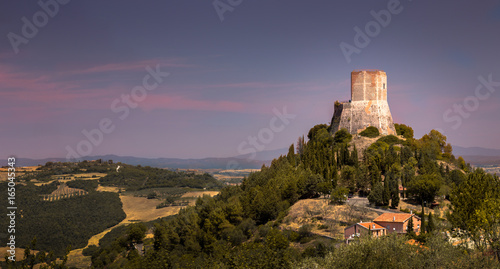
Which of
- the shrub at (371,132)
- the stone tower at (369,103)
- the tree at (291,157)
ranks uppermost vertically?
the stone tower at (369,103)

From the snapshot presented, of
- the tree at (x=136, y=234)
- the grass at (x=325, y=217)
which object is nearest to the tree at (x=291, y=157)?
the grass at (x=325, y=217)

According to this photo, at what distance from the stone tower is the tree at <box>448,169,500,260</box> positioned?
39.8 meters

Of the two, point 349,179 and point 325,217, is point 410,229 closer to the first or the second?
point 325,217

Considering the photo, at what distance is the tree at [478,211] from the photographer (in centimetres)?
2130

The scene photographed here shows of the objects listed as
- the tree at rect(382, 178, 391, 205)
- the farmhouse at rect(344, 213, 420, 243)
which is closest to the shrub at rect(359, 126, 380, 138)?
the tree at rect(382, 178, 391, 205)

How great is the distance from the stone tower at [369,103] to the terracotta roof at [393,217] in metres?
27.0

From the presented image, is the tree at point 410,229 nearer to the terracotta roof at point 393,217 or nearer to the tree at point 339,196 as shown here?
the terracotta roof at point 393,217

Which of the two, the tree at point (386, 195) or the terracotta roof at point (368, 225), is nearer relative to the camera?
the terracotta roof at point (368, 225)

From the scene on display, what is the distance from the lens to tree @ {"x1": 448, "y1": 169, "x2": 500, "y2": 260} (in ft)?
69.9

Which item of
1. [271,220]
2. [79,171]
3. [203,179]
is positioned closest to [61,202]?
[79,171]

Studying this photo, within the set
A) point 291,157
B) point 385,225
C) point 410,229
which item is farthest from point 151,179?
point 410,229

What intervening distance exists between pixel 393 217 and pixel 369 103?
30.1m

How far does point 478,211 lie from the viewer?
21.0 metres

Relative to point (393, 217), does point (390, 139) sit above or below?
above
